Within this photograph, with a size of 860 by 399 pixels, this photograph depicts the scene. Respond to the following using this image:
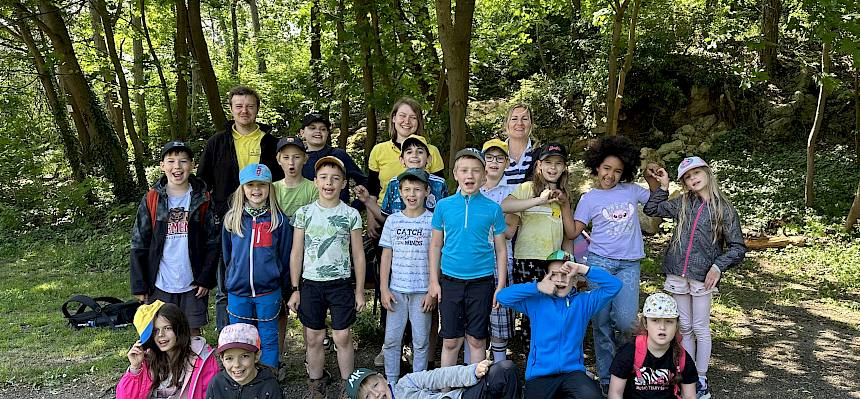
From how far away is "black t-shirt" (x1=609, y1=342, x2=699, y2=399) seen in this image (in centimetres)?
354

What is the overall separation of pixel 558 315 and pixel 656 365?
0.60m

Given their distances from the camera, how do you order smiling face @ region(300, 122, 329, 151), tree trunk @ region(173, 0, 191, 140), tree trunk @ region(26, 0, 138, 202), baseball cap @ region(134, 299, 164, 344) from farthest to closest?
tree trunk @ region(26, 0, 138, 202)
tree trunk @ region(173, 0, 191, 140)
smiling face @ region(300, 122, 329, 151)
baseball cap @ region(134, 299, 164, 344)

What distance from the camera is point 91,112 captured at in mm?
12367

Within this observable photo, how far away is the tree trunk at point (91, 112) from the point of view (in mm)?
11508

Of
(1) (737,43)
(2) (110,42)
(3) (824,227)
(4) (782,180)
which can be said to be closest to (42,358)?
(2) (110,42)

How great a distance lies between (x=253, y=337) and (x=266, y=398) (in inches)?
13.0

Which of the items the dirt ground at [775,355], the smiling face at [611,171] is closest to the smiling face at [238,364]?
the dirt ground at [775,355]

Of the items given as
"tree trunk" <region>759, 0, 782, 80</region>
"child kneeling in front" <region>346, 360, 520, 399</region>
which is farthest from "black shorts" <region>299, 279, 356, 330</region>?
"tree trunk" <region>759, 0, 782, 80</region>

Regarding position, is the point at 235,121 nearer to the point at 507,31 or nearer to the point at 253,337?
the point at 253,337

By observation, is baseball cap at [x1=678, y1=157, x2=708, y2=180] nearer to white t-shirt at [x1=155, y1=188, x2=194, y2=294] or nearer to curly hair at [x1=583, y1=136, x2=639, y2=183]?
curly hair at [x1=583, y1=136, x2=639, y2=183]

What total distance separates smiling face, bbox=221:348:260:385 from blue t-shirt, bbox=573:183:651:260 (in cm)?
229

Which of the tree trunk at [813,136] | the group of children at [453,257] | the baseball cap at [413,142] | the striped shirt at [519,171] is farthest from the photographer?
the tree trunk at [813,136]

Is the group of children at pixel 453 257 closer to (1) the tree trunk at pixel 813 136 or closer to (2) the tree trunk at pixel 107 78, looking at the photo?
(1) the tree trunk at pixel 813 136

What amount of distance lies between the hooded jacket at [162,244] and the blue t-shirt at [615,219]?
8.20 ft
